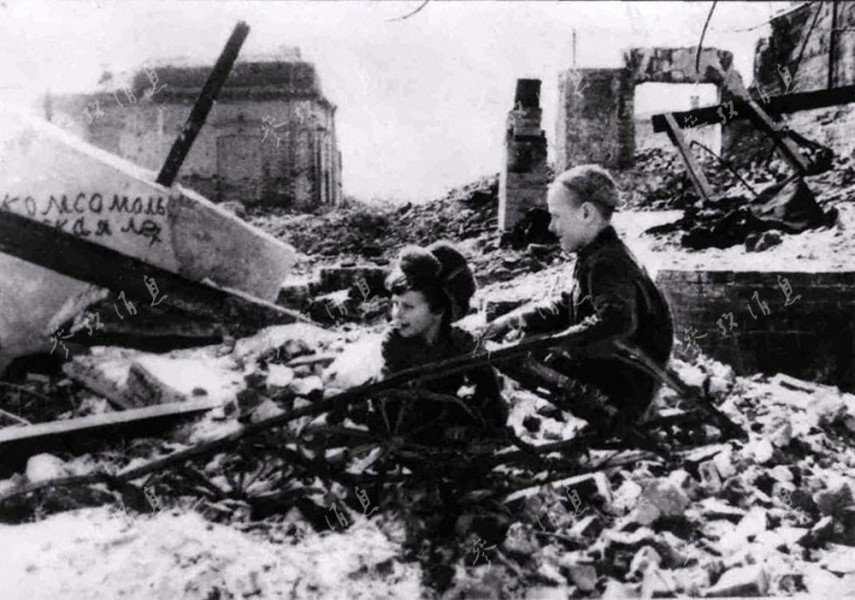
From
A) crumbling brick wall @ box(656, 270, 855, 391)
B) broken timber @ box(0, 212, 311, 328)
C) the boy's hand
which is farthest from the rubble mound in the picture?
the boy's hand

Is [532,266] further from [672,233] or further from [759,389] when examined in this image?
[759,389]

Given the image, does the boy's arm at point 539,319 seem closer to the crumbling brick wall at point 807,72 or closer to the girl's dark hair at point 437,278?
the girl's dark hair at point 437,278

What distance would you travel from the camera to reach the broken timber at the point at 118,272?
429 centimetres

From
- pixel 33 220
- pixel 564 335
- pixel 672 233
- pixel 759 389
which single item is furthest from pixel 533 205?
pixel 564 335

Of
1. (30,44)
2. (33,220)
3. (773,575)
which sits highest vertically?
(30,44)

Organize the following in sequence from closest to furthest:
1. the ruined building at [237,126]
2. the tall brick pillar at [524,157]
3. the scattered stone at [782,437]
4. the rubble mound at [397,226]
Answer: the scattered stone at [782,437], the tall brick pillar at [524,157], the rubble mound at [397,226], the ruined building at [237,126]

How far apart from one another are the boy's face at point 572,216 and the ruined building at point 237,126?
17.2 m

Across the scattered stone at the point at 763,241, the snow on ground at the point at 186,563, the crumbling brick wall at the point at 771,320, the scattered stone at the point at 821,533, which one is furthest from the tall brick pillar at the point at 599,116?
the snow on ground at the point at 186,563

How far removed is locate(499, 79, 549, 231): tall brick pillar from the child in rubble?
6.54 meters

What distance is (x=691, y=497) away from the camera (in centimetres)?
308

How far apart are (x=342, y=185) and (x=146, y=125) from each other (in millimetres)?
6359

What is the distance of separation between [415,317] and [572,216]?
0.82 m

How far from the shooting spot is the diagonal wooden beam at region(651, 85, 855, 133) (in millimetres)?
7117

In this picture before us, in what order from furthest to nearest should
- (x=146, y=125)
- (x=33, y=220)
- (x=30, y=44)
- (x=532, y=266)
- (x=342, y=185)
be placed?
(x=342, y=185) < (x=146, y=125) < (x=532, y=266) < (x=33, y=220) < (x=30, y=44)
